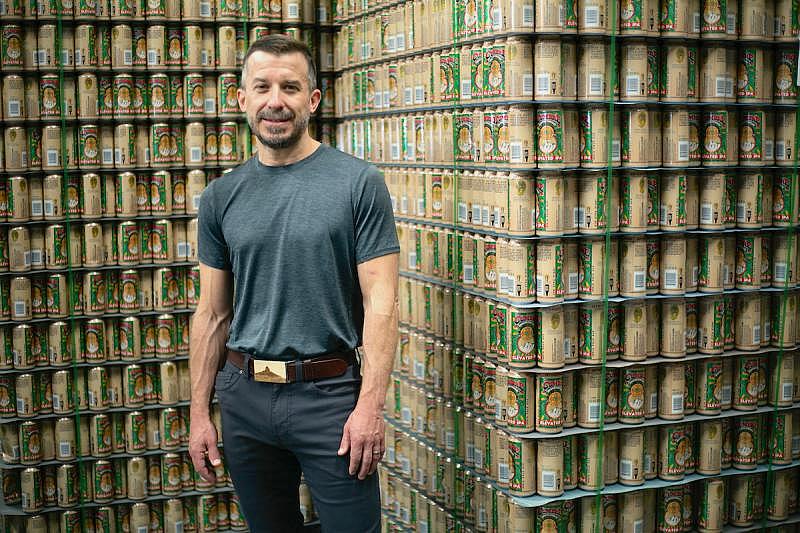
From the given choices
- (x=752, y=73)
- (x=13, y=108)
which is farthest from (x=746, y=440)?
(x=13, y=108)

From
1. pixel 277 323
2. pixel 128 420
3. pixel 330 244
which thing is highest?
pixel 330 244

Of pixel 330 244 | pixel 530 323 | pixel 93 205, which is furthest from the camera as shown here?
pixel 93 205

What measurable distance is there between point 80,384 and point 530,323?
7.40 ft

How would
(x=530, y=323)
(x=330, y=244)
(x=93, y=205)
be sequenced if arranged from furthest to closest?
(x=93, y=205), (x=530, y=323), (x=330, y=244)

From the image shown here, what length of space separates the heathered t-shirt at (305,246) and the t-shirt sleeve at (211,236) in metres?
0.08

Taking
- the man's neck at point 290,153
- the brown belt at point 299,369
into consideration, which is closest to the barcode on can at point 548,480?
the brown belt at point 299,369

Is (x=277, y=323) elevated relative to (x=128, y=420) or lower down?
elevated

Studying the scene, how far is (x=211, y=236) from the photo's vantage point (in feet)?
9.79

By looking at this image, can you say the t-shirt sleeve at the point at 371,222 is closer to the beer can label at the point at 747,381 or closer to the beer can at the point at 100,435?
the beer can label at the point at 747,381

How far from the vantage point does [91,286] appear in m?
→ 4.50

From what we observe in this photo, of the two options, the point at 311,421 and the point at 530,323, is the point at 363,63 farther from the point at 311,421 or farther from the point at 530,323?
the point at 311,421

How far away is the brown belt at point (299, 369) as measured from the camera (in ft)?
9.18

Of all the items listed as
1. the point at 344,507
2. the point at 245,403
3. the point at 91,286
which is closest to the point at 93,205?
the point at 91,286

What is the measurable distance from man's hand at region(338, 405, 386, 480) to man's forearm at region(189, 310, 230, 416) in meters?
0.50
